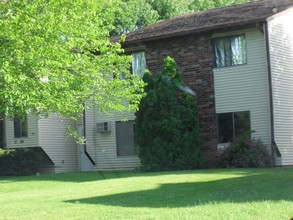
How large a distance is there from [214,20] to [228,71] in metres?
2.26

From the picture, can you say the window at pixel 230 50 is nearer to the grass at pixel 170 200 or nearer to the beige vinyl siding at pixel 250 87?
the beige vinyl siding at pixel 250 87

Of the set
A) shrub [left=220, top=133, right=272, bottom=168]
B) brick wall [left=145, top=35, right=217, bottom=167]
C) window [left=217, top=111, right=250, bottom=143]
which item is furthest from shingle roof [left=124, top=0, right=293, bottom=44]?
shrub [left=220, top=133, right=272, bottom=168]

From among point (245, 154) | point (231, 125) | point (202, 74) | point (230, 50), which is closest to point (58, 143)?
point (202, 74)

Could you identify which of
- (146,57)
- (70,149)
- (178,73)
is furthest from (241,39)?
(70,149)

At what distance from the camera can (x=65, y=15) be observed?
1372 centimetres

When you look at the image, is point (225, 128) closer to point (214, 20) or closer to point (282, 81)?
point (282, 81)

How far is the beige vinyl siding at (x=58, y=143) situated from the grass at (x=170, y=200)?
10776 mm

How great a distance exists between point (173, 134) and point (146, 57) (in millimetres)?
4189

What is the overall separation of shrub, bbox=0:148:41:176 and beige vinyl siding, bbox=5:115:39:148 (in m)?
0.57

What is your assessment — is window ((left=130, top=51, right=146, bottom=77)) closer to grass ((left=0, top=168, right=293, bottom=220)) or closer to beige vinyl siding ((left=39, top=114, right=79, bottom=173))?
beige vinyl siding ((left=39, top=114, right=79, bottom=173))

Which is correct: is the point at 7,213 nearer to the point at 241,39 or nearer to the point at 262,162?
the point at 262,162

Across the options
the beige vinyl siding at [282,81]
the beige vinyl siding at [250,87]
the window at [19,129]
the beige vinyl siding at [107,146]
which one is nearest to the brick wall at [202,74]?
the beige vinyl siding at [250,87]

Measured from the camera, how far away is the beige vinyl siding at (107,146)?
74.3 ft

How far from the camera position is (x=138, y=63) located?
22688 mm
